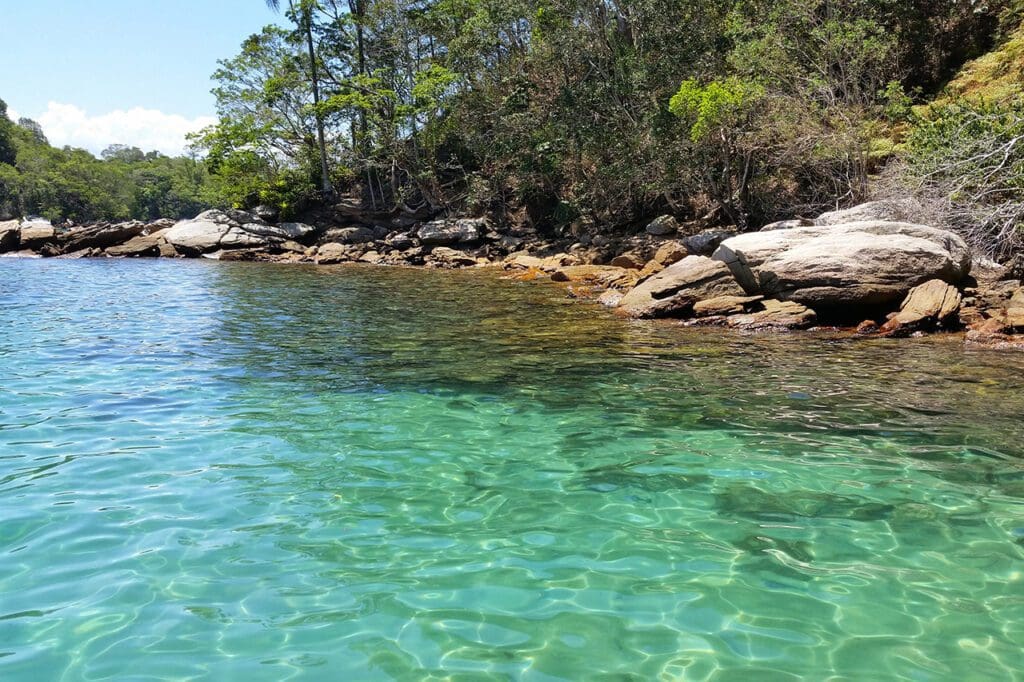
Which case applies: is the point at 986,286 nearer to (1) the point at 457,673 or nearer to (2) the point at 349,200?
(1) the point at 457,673

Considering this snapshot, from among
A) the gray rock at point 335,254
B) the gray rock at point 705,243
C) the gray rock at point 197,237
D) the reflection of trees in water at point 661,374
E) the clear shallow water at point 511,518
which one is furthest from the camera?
the gray rock at point 197,237

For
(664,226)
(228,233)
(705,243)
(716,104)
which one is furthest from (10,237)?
(716,104)

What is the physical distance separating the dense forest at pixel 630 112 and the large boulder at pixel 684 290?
4158mm

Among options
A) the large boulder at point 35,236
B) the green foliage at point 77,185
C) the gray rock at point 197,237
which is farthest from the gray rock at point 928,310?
the green foliage at point 77,185

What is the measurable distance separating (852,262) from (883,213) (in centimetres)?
382

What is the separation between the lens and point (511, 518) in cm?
432

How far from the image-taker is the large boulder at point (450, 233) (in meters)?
30.9

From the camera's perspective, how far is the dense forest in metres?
18.5

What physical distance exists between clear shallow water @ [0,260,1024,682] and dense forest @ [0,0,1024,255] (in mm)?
8710

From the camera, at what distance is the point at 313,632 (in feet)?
10.1

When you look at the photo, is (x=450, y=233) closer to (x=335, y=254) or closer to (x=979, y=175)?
(x=335, y=254)

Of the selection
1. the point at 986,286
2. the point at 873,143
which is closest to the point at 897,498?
the point at 986,286

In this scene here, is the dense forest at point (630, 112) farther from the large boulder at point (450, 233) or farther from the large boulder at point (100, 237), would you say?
the large boulder at point (100, 237)

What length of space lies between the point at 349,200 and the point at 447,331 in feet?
88.6
